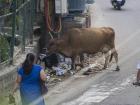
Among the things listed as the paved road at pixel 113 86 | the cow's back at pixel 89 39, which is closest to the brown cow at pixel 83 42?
the cow's back at pixel 89 39

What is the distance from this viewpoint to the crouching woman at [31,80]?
34.3 feet

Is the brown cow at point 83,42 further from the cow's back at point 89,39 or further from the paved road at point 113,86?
the paved road at point 113,86

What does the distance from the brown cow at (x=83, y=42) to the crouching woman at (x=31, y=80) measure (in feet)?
27.7

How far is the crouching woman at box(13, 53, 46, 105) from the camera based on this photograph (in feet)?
34.3

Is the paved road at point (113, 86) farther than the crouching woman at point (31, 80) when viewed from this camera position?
Yes

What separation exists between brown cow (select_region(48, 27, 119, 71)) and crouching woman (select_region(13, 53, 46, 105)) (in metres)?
8.43

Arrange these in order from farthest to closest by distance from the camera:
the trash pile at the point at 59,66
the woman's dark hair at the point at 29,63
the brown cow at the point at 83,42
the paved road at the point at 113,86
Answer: the brown cow at the point at 83,42, the trash pile at the point at 59,66, the paved road at the point at 113,86, the woman's dark hair at the point at 29,63

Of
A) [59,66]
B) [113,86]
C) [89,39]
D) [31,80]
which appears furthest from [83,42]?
[31,80]

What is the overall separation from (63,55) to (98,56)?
248 centimetres

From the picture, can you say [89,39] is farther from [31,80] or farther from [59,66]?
[31,80]

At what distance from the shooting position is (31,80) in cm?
1054

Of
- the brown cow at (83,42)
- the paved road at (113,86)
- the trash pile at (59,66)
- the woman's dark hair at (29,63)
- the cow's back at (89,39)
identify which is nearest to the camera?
the woman's dark hair at (29,63)

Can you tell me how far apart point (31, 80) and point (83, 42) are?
30.4 feet

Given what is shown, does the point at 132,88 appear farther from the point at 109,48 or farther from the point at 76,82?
the point at 109,48
